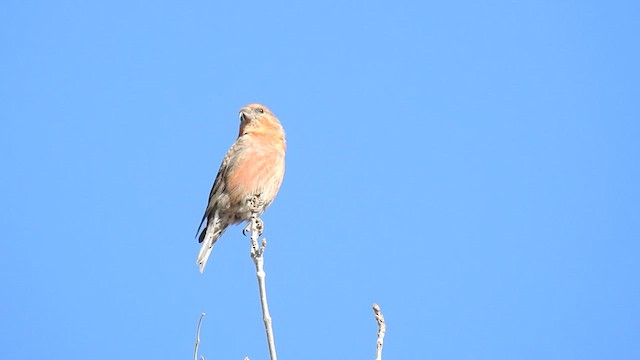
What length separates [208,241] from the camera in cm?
880

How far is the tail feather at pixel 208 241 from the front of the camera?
8.68 meters

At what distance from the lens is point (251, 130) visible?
9180 mm

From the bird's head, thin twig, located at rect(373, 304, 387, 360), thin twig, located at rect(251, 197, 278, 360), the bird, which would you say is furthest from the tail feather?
thin twig, located at rect(373, 304, 387, 360)

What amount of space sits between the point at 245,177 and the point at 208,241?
34.0 inches

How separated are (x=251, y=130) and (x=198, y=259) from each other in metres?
1.65

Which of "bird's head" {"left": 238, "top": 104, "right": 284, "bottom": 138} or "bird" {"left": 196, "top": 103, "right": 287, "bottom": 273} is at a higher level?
"bird's head" {"left": 238, "top": 104, "right": 284, "bottom": 138}

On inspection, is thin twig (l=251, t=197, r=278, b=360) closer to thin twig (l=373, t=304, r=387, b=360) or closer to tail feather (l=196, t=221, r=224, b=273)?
thin twig (l=373, t=304, r=387, b=360)

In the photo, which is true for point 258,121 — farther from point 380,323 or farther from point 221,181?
point 380,323

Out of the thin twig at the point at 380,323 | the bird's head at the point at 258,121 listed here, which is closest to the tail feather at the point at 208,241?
the bird's head at the point at 258,121

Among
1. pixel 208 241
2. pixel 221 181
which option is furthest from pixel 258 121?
pixel 208 241

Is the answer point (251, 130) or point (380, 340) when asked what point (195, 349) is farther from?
point (251, 130)

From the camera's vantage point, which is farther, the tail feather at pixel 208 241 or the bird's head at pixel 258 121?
the bird's head at pixel 258 121

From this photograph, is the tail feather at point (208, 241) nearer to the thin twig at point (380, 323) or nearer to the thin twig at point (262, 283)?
the thin twig at point (262, 283)

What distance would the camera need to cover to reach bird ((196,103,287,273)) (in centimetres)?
864
